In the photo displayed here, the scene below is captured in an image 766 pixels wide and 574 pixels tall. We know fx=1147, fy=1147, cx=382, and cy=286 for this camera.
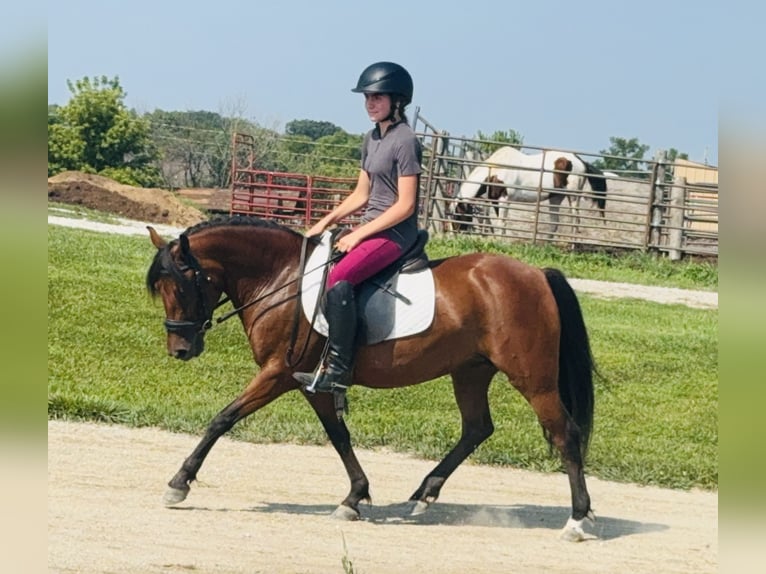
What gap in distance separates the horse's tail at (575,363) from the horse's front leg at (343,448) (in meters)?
1.50

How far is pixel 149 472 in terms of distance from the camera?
8711 mm

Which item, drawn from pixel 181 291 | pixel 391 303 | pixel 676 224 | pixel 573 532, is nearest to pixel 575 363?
pixel 573 532

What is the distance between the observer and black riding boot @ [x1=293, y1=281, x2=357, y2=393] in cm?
730

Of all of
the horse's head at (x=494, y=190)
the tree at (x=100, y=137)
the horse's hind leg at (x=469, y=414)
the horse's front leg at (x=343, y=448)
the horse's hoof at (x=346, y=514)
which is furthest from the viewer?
the tree at (x=100, y=137)

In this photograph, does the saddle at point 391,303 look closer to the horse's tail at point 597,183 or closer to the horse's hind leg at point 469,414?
the horse's hind leg at point 469,414

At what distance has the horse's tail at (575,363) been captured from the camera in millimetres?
7891

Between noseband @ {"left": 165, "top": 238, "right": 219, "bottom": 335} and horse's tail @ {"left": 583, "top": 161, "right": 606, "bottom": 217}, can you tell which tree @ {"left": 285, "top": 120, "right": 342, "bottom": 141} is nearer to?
horse's tail @ {"left": 583, "top": 161, "right": 606, "bottom": 217}

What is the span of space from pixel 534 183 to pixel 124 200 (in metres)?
10.8

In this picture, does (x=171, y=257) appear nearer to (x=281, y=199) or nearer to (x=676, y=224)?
(x=676, y=224)

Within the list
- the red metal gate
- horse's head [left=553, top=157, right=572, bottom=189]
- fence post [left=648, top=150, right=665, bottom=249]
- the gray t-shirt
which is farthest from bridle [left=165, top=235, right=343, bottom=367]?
the red metal gate

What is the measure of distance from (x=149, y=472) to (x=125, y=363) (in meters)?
4.69

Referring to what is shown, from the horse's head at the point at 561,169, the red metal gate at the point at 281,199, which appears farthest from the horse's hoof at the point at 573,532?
the red metal gate at the point at 281,199

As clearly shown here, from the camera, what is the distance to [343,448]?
312 inches
